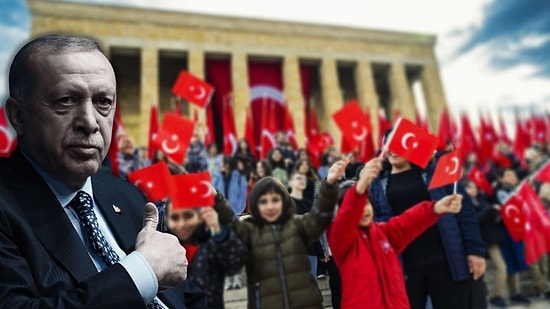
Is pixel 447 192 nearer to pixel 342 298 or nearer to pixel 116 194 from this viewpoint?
pixel 342 298

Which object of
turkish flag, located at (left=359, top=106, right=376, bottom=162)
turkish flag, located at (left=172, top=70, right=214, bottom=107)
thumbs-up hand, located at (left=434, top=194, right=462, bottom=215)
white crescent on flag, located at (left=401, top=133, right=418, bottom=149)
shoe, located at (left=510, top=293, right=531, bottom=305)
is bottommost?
shoe, located at (left=510, top=293, right=531, bottom=305)

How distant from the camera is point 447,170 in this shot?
9.36 ft

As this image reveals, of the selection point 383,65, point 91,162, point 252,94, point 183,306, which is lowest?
point 183,306

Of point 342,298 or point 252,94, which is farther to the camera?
point 252,94

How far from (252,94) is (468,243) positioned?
58.1 feet

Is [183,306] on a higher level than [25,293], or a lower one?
lower

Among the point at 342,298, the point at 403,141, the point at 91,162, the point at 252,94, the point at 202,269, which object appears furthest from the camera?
the point at 252,94

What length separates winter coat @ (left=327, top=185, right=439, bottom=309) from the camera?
2.10 meters

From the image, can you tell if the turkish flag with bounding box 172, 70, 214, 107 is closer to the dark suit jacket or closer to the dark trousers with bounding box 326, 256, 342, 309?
the dark trousers with bounding box 326, 256, 342, 309

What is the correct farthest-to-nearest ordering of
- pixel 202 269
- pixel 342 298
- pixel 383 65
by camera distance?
pixel 383 65 < pixel 202 269 < pixel 342 298

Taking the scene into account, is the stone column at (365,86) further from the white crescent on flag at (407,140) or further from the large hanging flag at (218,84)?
the white crescent on flag at (407,140)

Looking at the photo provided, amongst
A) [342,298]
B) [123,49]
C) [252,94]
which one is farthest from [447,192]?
[123,49]

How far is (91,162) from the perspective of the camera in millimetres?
1280

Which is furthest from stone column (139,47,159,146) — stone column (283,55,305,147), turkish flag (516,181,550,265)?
turkish flag (516,181,550,265)
